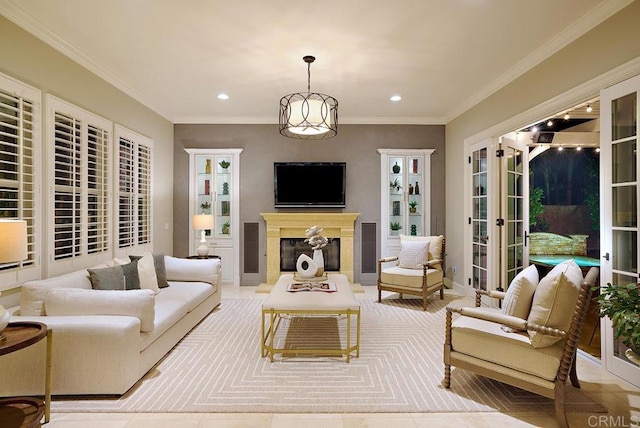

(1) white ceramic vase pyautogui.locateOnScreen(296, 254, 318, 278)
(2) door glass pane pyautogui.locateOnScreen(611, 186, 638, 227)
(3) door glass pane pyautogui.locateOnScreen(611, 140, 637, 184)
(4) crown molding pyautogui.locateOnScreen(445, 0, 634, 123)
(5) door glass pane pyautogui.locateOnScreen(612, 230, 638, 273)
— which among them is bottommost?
(1) white ceramic vase pyautogui.locateOnScreen(296, 254, 318, 278)

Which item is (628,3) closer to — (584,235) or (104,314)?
(104,314)

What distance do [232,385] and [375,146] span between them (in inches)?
187

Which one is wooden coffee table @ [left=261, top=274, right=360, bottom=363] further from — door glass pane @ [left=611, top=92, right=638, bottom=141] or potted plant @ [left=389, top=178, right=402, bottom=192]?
potted plant @ [left=389, top=178, right=402, bottom=192]

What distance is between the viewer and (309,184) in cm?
621

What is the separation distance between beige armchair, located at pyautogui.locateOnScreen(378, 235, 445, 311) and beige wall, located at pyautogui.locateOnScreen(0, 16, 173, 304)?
3.68 metres

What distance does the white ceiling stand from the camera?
288 cm

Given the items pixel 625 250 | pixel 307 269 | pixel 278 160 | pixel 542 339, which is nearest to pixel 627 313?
pixel 542 339

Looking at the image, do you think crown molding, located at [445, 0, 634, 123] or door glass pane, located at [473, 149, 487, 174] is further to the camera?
door glass pane, located at [473, 149, 487, 174]

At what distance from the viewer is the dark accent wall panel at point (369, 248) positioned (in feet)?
Answer: 20.7

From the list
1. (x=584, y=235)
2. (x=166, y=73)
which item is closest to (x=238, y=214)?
(x=166, y=73)

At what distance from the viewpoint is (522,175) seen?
4.83 metres

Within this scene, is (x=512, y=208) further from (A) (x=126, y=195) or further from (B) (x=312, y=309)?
(A) (x=126, y=195)

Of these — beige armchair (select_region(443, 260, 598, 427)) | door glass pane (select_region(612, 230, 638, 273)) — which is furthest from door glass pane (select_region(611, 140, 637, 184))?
beige armchair (select_region(443, 260, 598, 427))

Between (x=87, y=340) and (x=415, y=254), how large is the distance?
413 centimetres
